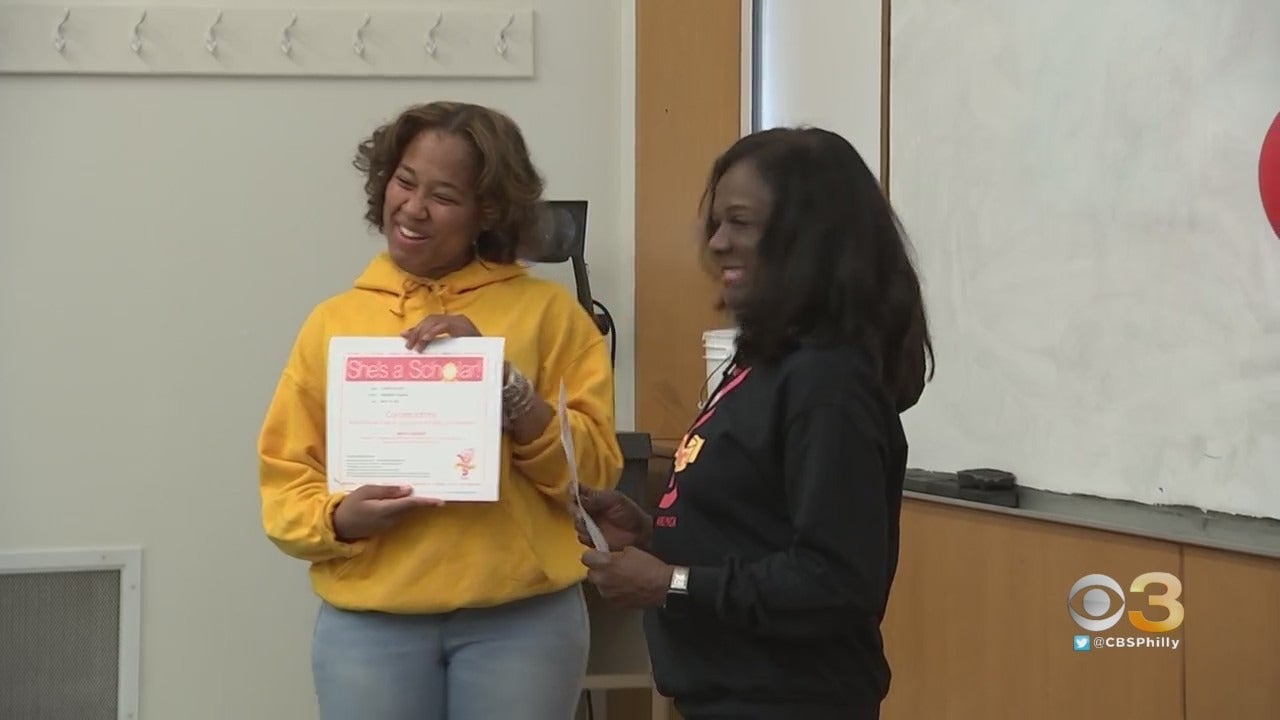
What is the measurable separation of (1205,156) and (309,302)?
2063 mm

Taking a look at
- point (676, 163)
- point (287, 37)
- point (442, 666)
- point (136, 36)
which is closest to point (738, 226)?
point (442, 666)

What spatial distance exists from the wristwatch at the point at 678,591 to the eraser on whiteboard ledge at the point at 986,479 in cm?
87

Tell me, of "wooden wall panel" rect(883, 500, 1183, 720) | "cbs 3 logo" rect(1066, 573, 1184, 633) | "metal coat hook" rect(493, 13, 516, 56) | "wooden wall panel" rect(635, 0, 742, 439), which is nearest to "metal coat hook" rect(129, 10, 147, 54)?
"metal coat hook" rect(493, 13, 516, 56)

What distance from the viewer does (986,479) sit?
1.89m

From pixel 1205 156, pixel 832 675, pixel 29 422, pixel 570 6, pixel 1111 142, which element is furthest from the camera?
pixel 570 6

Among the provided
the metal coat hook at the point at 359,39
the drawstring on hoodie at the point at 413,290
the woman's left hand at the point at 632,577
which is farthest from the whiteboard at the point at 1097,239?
the metal coat hook at the point at 359,39

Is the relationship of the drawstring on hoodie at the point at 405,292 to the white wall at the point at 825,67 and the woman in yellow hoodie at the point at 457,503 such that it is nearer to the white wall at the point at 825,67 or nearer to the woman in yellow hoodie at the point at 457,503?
the woman in yellow hoodie at the point at 457,503

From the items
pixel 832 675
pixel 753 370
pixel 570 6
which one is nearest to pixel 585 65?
pixel 570 6

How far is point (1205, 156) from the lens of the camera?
1535mm

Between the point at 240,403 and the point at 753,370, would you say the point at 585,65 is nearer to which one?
the point at 240,403

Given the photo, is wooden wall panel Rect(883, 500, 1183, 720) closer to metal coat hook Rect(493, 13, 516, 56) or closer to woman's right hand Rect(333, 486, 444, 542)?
woman's right hand Rect(333, 486, 444, 542)

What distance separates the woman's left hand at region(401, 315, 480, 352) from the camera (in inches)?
58.4

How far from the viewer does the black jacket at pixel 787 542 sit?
1094 millimetres

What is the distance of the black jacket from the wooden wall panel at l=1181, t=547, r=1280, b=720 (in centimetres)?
52
